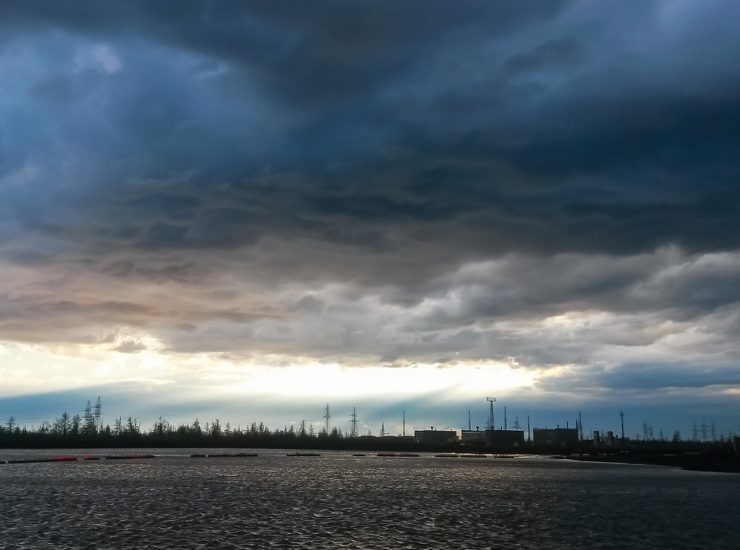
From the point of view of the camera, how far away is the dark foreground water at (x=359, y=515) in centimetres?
6825

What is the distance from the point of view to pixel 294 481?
15450 cm

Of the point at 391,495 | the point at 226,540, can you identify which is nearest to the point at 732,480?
the point at 391,495

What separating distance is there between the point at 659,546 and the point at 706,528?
16692 mm

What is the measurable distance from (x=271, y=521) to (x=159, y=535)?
15.0 metres

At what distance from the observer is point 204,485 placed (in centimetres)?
13950

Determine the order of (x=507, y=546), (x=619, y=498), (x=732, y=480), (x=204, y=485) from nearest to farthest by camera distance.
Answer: (x=507, y=546) → (x=619, y=498) → (x=204, y=485) → (x=732, y=480)

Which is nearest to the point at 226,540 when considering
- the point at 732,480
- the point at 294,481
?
the point at 294,481

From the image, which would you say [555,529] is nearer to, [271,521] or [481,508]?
[481,508]

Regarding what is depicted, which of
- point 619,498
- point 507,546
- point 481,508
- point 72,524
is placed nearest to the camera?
point 507,546

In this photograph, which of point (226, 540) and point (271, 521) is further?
point (271, 521)

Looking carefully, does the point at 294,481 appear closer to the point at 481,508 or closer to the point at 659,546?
the point at 481,508

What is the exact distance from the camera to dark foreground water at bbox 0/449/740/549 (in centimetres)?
6825

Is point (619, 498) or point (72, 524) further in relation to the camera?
point (619, 498)

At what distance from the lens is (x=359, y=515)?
88.6 m
